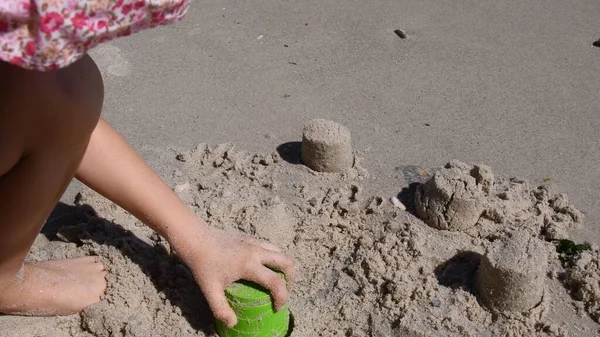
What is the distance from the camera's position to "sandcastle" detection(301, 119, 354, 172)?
7.04 ft

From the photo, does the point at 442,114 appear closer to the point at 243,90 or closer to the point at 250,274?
the point at 243,90

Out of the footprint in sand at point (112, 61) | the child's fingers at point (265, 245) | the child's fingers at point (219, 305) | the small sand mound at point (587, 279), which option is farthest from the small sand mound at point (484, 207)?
the footprint in sand at point (112, 61)

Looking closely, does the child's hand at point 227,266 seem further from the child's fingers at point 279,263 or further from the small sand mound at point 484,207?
the small sand mound at point 484,207

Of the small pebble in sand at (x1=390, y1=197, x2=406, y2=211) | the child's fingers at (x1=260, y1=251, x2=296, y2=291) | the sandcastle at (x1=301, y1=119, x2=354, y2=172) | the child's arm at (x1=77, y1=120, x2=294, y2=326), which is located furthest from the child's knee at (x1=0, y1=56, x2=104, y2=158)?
the small pebble in sand at (x1=390, y1=197, x2=406, y2=211)

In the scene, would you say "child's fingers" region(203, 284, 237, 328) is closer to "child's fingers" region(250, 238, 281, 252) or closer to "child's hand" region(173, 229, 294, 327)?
"child's hand" region(173, 229, 294, 327)

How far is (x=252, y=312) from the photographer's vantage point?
66.1 inches

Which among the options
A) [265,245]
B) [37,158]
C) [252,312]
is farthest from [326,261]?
[37,158]

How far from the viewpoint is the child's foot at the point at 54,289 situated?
5.57 feet

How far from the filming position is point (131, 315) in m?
1.74


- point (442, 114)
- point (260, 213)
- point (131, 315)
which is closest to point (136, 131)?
point (260, 213)

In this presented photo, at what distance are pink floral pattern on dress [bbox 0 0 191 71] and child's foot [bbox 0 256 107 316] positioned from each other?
791 millimetres

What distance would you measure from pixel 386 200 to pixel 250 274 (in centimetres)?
57

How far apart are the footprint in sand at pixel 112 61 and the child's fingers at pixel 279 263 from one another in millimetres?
1226

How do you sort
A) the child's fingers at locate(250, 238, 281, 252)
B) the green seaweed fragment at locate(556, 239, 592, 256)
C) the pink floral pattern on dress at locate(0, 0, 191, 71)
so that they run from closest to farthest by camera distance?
the pink floral pattern on dress at locate(0, 0, 191, 71), the child's fingers at locate(250, 238, 281, 252), the green seaweed fragment at locate(556, 239, 592, 256)
